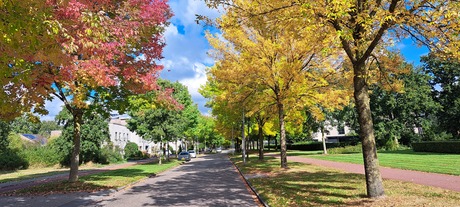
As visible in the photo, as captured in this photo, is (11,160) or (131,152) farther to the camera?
(131,152)

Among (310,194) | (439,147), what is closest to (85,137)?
(310,194)

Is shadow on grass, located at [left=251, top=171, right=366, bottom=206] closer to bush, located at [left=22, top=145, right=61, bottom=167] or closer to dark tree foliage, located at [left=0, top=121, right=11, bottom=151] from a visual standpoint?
bush, located at [left=22, top=145, right=61, bottom=167]

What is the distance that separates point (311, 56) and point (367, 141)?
32.9ft

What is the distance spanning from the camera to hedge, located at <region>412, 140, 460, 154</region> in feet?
94.9

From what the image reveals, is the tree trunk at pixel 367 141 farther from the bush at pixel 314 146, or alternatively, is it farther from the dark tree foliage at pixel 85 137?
the bush at pixel 314 146

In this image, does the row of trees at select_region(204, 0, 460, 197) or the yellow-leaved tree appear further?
the yellow-leaved tree

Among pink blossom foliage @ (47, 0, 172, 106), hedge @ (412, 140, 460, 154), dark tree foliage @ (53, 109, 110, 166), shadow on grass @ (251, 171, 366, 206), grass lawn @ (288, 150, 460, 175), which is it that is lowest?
shadow on grass @ (251, 171, 366, 206)

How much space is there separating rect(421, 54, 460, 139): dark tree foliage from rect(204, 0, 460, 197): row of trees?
28154mm

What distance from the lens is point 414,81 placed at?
139 ft

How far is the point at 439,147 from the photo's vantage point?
31453mm

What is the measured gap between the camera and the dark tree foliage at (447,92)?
39.3 m

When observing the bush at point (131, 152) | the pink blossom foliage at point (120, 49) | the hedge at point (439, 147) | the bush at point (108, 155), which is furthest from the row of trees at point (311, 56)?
the bush at point (131, 152)

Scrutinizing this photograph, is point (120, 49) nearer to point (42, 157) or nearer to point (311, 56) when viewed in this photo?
point (311, 56)

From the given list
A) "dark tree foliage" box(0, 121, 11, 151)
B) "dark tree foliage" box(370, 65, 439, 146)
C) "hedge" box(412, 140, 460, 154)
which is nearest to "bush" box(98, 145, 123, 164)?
"dark tree foliage" box(0, 121, 11, 151)
